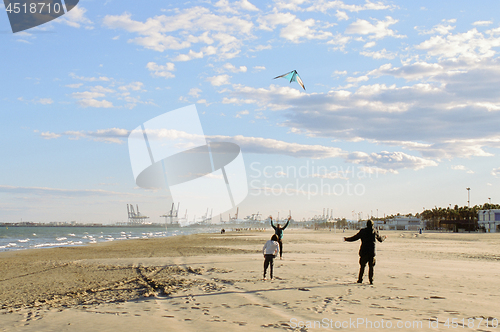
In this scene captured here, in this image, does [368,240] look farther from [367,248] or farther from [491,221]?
[491,221]

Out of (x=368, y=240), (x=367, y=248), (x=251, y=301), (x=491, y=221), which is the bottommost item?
(x=491, y=221)

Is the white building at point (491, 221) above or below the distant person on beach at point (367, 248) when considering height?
below

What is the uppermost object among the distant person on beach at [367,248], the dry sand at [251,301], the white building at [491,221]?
the distant person on beach at [367,248]

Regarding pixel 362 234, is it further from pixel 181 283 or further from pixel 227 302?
pixel 181 283

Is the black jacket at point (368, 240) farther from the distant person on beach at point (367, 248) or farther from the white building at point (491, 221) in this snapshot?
the white building at point (491, 221)

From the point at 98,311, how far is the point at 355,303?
203 inches

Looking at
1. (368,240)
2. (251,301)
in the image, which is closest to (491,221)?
(368,240)

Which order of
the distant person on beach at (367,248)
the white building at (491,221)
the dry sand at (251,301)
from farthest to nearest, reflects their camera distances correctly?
the white building at (491,221), the distant person on beach at (367,248), the dry sand at (251,301)

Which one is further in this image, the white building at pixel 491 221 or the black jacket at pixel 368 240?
the white building at pixel 491 221

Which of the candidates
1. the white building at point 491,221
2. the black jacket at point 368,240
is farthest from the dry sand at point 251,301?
the white building at point 491,221

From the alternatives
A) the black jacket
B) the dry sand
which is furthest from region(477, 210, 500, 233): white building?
the black jacket

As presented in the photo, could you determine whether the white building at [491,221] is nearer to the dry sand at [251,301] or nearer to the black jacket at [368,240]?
the dry sand at [251,301]

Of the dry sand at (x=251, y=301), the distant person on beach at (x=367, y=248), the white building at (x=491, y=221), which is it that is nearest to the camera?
the dry sand at (x=251, y=301)

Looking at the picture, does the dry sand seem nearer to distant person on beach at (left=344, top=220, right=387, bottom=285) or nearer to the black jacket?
distant person on beach at (left=344, top=220, right=387, bottom=285)
